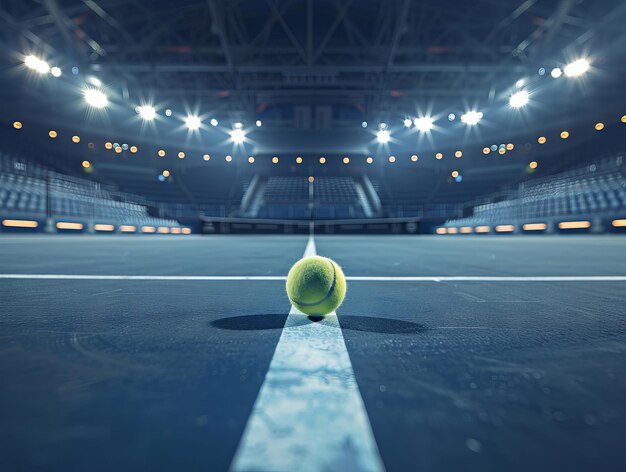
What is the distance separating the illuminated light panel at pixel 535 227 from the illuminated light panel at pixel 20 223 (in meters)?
23.5

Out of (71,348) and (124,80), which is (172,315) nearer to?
(71,348)

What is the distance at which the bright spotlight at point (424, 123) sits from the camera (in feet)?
76.2

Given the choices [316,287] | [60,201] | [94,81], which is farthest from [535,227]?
[60,201]

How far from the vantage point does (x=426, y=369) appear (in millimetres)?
785

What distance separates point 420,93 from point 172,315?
19.6 m

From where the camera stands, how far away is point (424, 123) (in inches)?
946

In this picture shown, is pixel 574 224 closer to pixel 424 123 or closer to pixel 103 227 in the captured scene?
pixel 424 123

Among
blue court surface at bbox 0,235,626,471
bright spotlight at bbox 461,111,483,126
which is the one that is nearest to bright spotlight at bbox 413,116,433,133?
bright spotlight at bbox 461,111,483,126

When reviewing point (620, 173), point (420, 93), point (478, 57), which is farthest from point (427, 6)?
point (620, 173)

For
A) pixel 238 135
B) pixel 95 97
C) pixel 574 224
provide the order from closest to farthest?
pixel 574 224, pixel 95 97, pixel 238 135

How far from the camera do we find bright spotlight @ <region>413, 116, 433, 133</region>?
2323 centimetres

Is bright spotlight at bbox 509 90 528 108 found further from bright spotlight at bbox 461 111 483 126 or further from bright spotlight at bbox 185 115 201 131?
bright spotlight at bbox 185 115 201 131

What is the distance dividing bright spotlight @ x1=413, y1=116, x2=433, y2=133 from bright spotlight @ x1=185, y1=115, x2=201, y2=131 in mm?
16316

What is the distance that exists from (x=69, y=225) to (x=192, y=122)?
39.9ft
